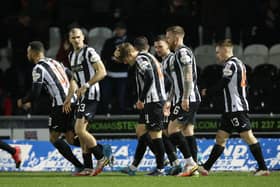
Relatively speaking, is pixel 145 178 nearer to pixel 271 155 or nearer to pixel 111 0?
pixel 271 155

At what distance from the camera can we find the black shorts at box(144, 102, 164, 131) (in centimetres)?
1505

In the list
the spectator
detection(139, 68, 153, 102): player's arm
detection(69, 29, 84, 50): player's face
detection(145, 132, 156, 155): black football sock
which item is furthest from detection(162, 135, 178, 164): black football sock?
the spectator

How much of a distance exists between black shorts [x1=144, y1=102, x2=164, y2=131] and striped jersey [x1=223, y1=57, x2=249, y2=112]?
1018 mm

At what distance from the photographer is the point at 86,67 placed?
15266 millimetres

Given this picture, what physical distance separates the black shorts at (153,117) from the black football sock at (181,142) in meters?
0.41

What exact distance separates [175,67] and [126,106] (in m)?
4.80

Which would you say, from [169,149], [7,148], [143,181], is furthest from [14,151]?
[143,181]

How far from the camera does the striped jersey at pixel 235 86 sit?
14.9 metres

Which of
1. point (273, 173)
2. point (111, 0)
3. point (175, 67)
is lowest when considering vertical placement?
point (273, 173)

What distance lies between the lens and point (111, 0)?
75.2 feet

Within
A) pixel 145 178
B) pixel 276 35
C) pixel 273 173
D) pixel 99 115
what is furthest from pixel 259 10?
pixel 145 178

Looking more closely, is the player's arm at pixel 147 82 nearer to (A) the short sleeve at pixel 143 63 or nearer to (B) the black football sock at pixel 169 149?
(A) the short sleeve at pixel 143 63

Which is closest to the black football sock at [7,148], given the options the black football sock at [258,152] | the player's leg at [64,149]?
the player's leg at [64,149]

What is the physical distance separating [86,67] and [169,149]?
178 cm
